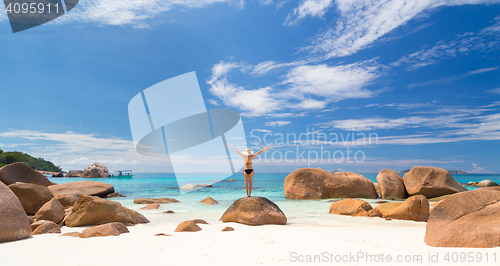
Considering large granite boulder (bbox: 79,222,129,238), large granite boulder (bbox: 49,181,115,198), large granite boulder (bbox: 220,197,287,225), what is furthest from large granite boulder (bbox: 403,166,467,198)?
large granite boulder (bbox: 49,181,115,198)

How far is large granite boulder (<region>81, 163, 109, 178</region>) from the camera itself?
53.3m

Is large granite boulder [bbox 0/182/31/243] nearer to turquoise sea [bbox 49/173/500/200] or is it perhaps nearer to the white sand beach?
the white sand beach

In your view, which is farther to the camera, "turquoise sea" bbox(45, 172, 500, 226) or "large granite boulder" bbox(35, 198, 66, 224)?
"turquoise sea" bbox(45, 172, 500, 226)

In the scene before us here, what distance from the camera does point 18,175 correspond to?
1073 cm

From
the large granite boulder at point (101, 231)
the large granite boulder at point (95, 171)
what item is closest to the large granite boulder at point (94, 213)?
the large granite boulder at point (101, 231)

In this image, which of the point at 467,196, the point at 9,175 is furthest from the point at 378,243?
the point at 9,175

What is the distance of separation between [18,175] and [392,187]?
747 inches

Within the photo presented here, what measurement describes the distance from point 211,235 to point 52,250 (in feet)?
8.15

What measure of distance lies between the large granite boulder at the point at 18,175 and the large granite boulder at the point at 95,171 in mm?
47738

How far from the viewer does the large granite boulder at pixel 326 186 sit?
1563cm

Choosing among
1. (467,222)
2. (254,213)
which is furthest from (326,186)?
(467,222)

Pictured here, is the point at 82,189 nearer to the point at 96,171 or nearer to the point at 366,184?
the point at 366,184

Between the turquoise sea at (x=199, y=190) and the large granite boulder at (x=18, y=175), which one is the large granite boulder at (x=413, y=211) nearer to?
the turquoise sea at (x=199, y=190)

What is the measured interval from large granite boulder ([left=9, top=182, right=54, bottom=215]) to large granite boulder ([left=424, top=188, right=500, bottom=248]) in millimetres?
10397
